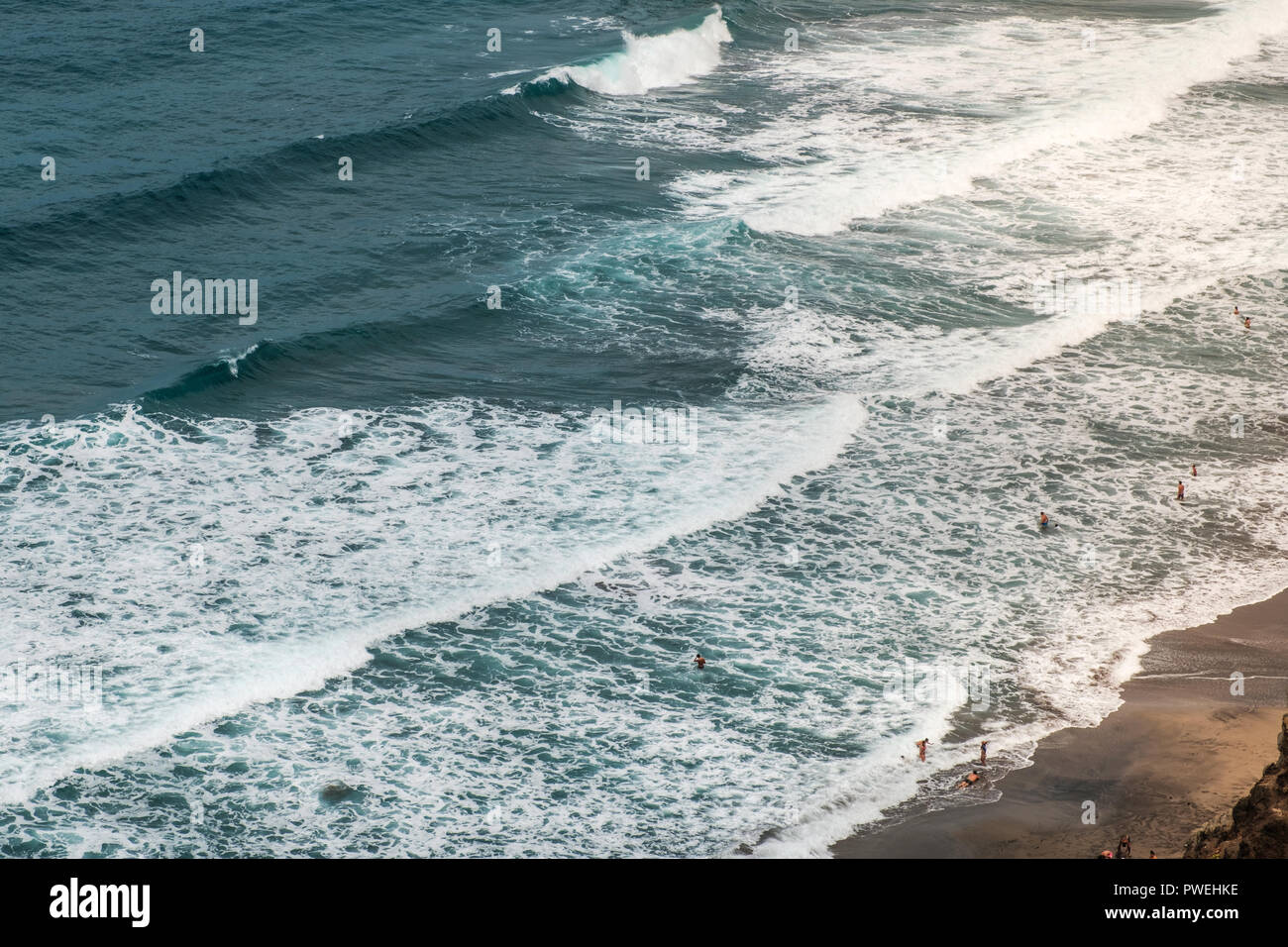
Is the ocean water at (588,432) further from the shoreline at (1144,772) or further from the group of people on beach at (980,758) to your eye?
the shoreline at (1144,772)

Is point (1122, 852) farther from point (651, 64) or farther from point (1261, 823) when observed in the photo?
point (651, 64)

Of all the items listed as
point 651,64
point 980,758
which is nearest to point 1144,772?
point 980,758

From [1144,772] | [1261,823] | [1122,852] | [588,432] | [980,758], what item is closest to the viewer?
[1261,823]

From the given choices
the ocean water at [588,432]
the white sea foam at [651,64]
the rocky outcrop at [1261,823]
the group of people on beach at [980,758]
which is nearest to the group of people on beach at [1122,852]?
the group of people on beach at [980,758]
